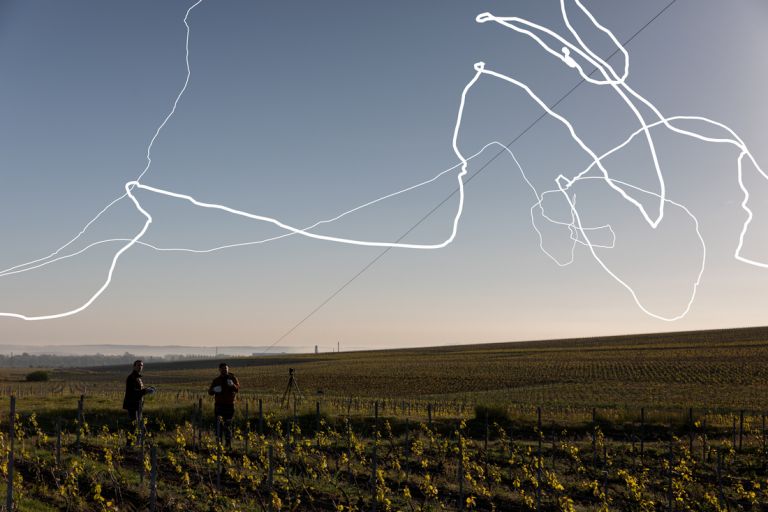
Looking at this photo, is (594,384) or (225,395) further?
(594,384)

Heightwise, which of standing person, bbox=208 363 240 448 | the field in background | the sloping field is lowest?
the sloping field

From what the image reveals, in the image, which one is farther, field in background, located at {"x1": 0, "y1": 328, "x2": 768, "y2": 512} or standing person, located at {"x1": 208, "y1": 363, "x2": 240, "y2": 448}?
standing person, located at {"x1": 208, "y1": 363, "x2": 240, "y2": 448}

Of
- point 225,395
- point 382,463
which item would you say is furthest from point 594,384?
point 225,395

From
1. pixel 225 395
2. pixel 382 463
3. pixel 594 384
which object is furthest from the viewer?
pixel 594 384

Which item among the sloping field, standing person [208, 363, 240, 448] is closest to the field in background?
standing person [208, 363, 240, 448]

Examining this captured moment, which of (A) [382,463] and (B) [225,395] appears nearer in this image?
(A) [382,463]

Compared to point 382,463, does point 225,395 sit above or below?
above

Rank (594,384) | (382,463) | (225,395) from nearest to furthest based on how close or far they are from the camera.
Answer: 1. (382,463)
2. (225,395)
3. (594,384)

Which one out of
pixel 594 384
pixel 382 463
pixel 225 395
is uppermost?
pixel 225 395

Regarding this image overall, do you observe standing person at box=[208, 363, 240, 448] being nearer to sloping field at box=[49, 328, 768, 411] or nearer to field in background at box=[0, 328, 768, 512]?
field in background at box=[0, 328, 768, 512]

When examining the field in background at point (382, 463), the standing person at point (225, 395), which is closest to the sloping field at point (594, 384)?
the field in background at point (382, 463)

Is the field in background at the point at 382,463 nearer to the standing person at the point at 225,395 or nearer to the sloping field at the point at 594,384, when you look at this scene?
the standing person at the point at 225,395

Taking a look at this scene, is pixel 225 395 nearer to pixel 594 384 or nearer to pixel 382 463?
pixel 382 463

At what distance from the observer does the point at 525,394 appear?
45688 mm
